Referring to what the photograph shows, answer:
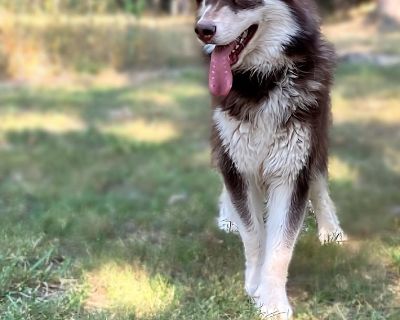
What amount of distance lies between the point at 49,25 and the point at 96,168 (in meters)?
6.58

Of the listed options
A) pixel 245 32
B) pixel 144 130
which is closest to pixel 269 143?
pixel 245 32

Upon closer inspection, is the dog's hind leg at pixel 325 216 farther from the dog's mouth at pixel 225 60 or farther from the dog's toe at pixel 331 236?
the dog's mouth at pixel 225 60

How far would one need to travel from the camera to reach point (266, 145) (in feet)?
11.8

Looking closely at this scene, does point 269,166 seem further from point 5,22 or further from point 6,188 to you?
point 5,22

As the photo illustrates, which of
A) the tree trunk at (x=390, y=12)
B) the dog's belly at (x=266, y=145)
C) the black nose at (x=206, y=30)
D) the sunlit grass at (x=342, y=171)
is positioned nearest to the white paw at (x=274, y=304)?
the dog's belly at (x=266, y=145)

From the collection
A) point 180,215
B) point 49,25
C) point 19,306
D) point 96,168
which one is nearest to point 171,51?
point 49,25

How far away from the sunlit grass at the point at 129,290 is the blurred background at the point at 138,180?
0.01 metres

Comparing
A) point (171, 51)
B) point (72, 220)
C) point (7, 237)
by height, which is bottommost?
point (171, 51)

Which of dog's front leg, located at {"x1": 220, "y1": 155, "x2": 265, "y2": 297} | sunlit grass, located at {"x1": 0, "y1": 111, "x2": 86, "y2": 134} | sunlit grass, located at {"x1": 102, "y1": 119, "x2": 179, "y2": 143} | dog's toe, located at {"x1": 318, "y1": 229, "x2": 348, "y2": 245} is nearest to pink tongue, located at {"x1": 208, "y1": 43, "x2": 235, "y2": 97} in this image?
dog's front leg, located at {"x1": 220, "y1": 155, "x2": 265, "y2": 297}

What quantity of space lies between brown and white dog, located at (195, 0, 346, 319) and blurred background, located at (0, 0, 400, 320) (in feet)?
1.12

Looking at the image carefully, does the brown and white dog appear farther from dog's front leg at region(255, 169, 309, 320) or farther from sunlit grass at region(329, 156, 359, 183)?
sunlit grass at region(329, 156, 359, 183)

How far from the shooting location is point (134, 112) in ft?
33.2

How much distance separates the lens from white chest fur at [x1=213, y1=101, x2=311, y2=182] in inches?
140

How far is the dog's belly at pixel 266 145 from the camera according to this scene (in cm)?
357
